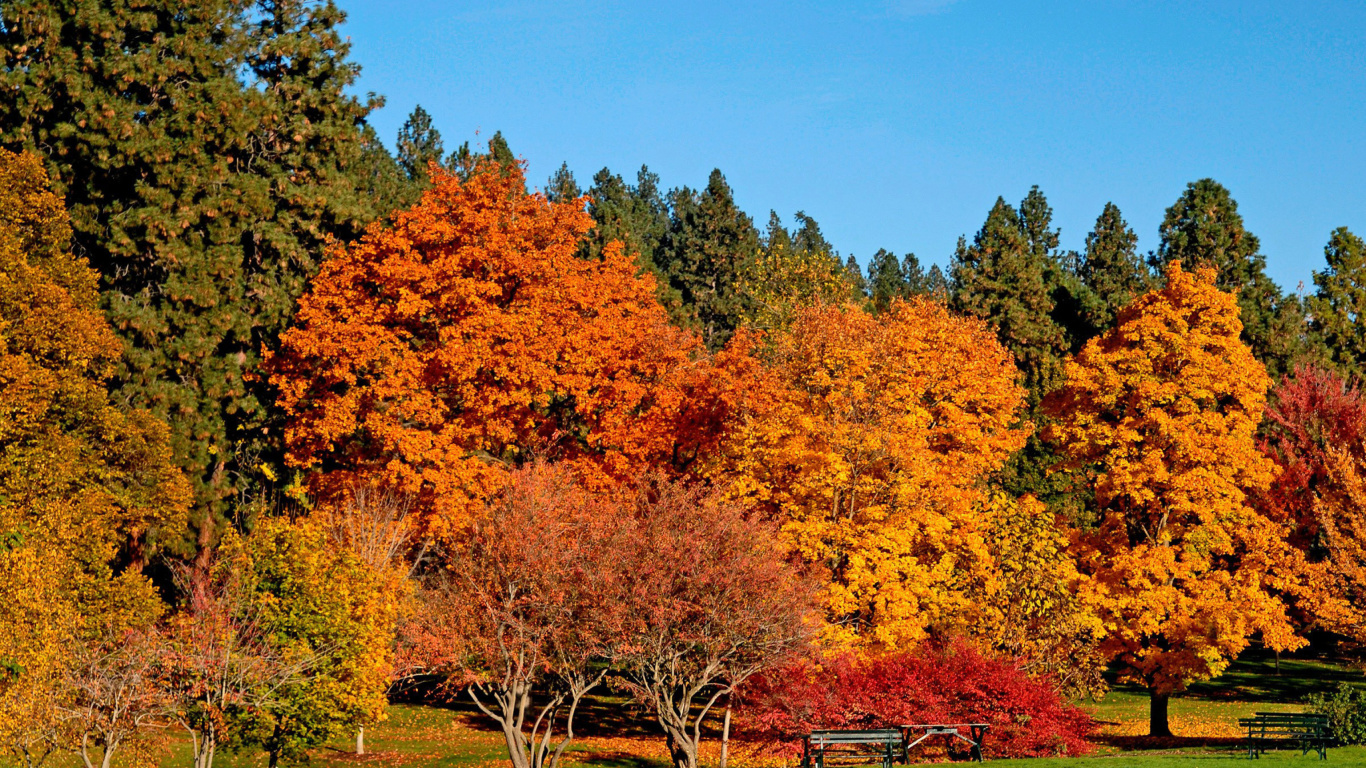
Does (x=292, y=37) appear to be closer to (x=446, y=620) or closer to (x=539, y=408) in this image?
(x=539, y=408)

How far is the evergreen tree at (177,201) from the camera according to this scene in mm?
41094

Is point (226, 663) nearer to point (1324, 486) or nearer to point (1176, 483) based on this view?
point (1176, 483)

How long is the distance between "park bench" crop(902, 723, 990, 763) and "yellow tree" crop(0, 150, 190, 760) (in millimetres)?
18642

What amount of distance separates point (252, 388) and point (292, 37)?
13.4 metres

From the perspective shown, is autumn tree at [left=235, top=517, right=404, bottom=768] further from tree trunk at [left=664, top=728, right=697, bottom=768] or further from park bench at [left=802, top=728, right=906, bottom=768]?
park bench at [left=802, top=728, right=906, bottom=768]

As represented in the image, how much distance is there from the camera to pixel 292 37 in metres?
47.1

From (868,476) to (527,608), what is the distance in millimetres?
10827

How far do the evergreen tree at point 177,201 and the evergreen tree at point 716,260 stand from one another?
49.5 m

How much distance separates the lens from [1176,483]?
131 feet

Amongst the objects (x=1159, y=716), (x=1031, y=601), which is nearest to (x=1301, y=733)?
(x=1031, y=601)

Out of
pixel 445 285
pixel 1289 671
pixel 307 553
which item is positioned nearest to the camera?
pixel 307 553

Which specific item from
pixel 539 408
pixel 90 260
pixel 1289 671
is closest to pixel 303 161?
pixel 90 260

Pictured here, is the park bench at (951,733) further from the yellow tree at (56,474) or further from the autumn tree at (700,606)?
the yellow tree at (56,474)

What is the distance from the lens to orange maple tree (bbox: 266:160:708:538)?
39.8 meters
